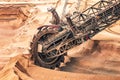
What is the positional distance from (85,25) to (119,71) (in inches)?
93.5

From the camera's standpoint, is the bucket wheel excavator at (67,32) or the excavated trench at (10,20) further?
the excavated trench at (10,20)

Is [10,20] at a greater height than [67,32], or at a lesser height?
greater

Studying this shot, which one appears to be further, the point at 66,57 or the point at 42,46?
the point at 66,57

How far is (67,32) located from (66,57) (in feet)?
7.58

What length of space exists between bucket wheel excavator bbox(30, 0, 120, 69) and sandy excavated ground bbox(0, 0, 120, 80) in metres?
0.49

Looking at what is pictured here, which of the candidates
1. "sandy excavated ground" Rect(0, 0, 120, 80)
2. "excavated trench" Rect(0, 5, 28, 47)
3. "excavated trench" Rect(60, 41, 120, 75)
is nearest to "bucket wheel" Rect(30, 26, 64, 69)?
"sandy excavated ground" Rect(0, 0, 120, 80)

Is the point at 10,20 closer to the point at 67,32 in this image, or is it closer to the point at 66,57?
the point at 66,57

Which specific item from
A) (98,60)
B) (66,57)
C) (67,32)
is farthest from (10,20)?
(67,32)

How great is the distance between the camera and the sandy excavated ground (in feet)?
34.7

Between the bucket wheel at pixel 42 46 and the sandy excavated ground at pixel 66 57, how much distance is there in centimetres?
32

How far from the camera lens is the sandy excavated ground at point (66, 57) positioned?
1059 centimetres

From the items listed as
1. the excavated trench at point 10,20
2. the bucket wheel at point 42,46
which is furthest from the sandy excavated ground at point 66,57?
the bucket wheel at point 42,46

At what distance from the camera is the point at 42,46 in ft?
39.4

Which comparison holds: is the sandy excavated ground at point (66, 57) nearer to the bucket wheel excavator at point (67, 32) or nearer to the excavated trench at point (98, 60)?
the excavated trench at point (98, 60)
